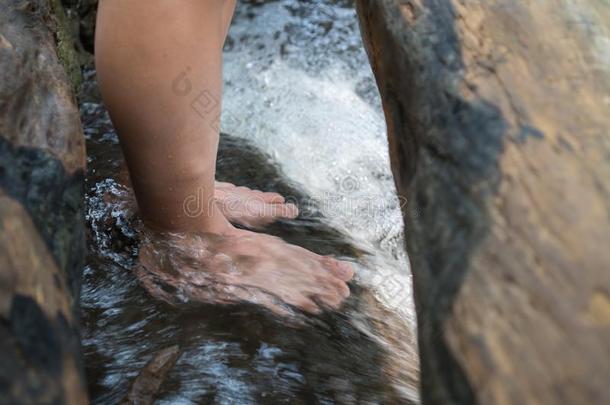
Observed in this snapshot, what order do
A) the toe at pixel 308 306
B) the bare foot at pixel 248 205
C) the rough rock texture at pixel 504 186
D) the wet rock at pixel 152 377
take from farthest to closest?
the bare foot at pixel 248 205 < the toe at pixel 308 306 < the wet rock at pixel 152 377 < the rough rock texture at pixel 504 186

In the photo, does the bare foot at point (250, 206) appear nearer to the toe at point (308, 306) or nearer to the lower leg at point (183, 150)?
the lower leg at point (183, 150)

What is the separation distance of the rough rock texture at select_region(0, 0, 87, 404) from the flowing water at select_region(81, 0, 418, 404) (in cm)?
28

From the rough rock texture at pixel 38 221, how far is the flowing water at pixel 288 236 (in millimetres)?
281

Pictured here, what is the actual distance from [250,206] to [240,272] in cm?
31

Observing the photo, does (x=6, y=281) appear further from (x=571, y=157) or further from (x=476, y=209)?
(x=571, y=157)

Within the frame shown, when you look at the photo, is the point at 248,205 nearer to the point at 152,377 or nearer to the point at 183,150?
the point at 183,150

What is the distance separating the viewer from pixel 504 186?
2.67ft

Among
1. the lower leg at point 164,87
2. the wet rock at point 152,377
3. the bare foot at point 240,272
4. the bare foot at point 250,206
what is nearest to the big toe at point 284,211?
the bare foot at point 250,206

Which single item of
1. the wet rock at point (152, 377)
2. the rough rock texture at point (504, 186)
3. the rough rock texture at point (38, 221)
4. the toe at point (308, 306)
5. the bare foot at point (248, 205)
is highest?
the rough rock texture at point (504, 186)

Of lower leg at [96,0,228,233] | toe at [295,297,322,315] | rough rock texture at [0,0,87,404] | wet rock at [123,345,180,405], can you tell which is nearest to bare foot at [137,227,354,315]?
toe at [295,297,322,315]

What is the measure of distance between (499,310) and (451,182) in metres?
0.20

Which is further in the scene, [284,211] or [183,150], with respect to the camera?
[284,211]

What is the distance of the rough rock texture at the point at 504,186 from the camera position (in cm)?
68

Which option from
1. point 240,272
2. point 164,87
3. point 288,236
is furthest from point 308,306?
point 164,87
